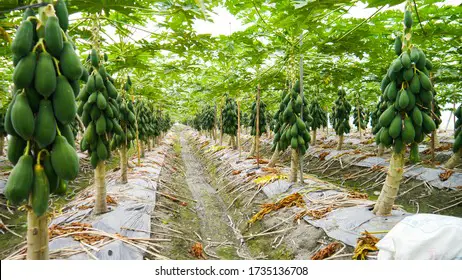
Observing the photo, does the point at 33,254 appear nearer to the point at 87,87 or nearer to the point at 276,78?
the point at 87,87

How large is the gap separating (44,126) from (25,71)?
28 centimetres

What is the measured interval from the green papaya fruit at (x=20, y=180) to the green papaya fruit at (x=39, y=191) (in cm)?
3

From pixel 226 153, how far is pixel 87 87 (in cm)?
940

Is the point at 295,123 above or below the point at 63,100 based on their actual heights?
above

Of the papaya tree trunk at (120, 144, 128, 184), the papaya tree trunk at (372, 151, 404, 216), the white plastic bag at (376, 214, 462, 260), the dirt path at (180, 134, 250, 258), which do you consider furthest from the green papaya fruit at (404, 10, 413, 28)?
the papaya tree trunk at (120, 144, 128, 184)

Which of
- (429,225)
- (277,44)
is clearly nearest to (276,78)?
(277,44)

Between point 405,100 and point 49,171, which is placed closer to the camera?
point 49,171

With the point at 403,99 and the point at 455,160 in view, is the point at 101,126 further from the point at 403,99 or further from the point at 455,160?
the point at 455,160

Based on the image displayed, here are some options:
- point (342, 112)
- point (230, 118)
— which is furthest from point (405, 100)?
point (230, 118)

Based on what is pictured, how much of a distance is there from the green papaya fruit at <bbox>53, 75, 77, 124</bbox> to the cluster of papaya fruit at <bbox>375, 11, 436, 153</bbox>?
10.1 feet

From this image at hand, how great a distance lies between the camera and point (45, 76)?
5.00 feet

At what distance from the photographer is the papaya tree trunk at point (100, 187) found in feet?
13.7

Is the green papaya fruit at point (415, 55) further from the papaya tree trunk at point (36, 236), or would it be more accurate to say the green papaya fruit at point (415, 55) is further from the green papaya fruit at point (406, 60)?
the papaya tree trunk at point (36, 236)

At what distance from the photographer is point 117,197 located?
5371mm
